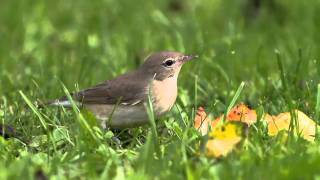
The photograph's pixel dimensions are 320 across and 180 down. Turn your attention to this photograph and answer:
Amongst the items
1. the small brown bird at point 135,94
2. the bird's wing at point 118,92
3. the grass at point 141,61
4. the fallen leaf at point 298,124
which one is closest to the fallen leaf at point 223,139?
the grass at point 141,61

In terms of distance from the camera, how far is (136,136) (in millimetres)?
6453

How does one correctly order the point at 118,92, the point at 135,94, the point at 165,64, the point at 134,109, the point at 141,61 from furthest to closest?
1. the point at 141,61
2. the point at 165,64
3. the point at 118,92
4. the point at 135,94
5. the point at 134,109

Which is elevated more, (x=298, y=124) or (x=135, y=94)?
(x=298, y=124)

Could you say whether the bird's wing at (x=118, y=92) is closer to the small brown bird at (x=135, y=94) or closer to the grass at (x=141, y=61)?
the small brown bird at (x=135, y=94)

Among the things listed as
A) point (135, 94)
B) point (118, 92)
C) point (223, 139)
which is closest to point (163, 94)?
point (135, 94)

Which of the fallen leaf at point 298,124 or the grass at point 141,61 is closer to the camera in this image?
the grass at point 141,61

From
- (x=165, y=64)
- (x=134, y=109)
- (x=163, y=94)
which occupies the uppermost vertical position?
(x=165, y=64)

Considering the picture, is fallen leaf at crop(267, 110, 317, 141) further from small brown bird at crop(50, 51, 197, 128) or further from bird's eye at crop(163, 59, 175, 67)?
bird's eye at crop(163, 59, 175, 67)

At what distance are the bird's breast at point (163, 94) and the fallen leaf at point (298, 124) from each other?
2.89 ft

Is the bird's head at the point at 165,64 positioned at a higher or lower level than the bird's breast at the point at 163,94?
higher

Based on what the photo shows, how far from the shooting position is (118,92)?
7.17 m

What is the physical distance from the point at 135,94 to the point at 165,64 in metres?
0.54

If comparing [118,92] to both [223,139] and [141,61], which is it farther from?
[141,61]

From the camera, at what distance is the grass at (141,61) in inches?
211
